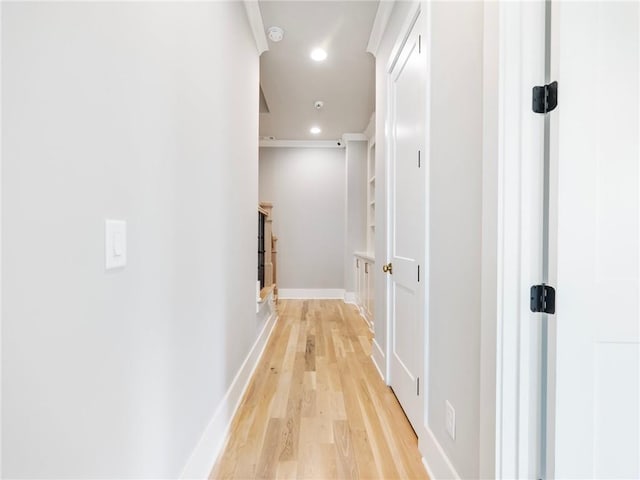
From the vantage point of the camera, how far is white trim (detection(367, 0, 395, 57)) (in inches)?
83.8

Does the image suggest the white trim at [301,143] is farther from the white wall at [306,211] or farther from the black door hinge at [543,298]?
the black door hinge at [543,298]

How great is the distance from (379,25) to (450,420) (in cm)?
261

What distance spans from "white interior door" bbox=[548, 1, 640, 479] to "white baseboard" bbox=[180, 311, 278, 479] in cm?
126

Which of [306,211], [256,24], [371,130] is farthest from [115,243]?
[306,211]

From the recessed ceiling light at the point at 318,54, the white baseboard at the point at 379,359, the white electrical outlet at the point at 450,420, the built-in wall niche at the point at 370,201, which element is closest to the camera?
the white electrical outlet at the point at 450,420

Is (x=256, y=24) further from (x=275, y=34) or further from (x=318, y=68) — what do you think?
(x=318, y=68)

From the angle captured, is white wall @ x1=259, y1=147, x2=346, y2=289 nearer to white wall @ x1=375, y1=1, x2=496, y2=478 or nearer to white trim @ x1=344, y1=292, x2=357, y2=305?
white trim @ x1=344, y1=292, x2=357, y2=305

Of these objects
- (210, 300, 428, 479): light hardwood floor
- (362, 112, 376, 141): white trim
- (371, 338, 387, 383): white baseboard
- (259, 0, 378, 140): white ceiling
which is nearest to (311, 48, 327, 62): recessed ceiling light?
(259, 0, 378, 140): white ceiling

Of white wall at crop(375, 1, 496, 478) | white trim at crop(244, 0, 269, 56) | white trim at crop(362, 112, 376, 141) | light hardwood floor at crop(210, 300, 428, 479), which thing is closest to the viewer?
white wall at crop(375, 1, 496, 478)

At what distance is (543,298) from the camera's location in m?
0.88

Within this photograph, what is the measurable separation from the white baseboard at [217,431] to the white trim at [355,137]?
3.84m

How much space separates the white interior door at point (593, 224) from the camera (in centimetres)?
85

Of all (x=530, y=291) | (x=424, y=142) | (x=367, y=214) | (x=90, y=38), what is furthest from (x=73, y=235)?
(x=367, y=214)

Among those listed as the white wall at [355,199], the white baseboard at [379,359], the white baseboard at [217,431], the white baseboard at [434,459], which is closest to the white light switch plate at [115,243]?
the white baseboard at [217,431]
